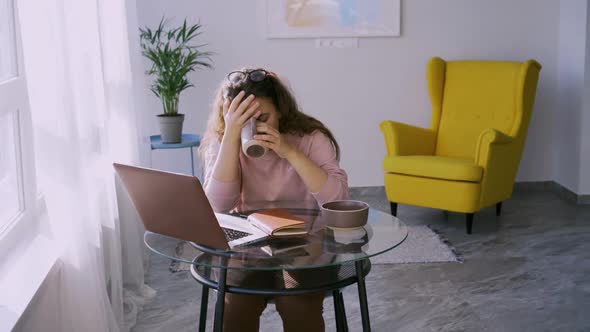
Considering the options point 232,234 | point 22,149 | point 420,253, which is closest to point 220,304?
point 232,234

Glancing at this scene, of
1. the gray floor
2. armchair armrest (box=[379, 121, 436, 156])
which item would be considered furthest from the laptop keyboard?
armchair armrest (box=[379, 121, 436, 156])

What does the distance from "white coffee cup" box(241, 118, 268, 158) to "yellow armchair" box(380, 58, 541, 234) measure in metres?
2.29

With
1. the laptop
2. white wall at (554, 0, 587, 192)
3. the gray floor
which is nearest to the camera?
the laptop

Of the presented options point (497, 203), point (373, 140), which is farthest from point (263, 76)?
point (373, 140)

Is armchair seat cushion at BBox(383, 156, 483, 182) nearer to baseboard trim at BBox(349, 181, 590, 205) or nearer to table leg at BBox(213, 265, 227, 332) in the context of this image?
baseboard trim at BBox(349, 181, 590, 205)

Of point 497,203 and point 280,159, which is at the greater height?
point 280,159

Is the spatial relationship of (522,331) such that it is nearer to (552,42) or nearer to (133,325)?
(133,325)

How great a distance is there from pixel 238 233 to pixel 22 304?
56 centimetres

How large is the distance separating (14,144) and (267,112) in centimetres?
81

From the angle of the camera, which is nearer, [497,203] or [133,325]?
[133,325]

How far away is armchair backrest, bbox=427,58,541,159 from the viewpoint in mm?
4555

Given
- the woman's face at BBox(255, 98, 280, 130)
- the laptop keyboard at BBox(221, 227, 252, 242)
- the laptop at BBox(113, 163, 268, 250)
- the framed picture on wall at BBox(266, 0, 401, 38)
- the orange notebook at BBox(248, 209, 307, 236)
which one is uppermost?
the framed picture on wall at BBox(266, 0, 401, 38)

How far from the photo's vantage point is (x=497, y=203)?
4.55 metres

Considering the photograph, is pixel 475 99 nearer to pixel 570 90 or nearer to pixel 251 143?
pixel 570 90
